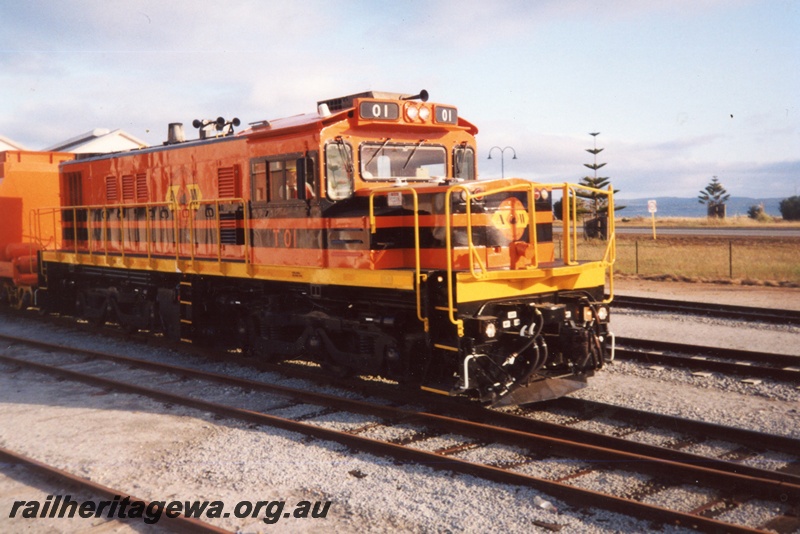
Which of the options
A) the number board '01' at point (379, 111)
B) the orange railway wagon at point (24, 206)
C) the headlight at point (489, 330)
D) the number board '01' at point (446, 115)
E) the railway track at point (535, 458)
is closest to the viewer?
the railway track at point (535, 458)

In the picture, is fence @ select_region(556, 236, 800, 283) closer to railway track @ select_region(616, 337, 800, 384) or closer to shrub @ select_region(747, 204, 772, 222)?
railway track @ select_region(616, 337, 800, 384)

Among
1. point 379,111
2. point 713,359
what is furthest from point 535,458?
point 713,359

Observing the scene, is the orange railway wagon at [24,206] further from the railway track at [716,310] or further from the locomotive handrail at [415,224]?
the railway track at [716,310]

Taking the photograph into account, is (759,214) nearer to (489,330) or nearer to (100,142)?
(100,142)

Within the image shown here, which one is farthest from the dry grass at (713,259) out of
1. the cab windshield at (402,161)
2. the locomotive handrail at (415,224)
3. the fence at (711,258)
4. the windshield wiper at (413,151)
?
the locomotive handrail at (415,224)

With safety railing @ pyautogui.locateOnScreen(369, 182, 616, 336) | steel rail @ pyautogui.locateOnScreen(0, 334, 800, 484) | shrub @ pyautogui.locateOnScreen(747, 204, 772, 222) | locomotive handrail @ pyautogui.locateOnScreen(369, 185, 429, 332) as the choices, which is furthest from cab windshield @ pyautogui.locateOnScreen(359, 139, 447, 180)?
shrub @ pyautogui.locateOnScreen(747, 204, 772, 222)

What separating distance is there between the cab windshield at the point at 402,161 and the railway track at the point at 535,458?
2.94 metres

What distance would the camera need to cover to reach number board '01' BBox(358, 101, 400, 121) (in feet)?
28.8

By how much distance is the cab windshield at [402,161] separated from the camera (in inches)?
356

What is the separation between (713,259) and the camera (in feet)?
93.6

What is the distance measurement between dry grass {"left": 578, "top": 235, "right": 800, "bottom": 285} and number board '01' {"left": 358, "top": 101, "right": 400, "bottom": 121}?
1642 cm

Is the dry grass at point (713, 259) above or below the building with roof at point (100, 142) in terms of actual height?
below

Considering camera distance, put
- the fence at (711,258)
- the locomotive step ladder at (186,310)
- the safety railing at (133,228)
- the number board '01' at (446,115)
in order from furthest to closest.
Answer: the fence at (711,258) < the locomotive step ladder at (186,310) < the safety railing at (133,228) < the number board '01' at (446,115)

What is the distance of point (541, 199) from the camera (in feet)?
28.1
